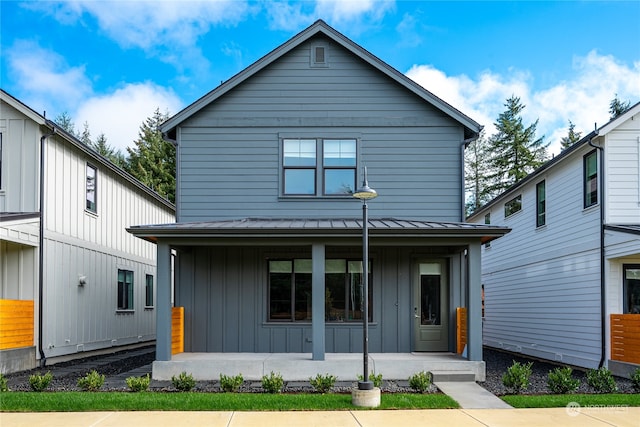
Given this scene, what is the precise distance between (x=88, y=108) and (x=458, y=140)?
4221 centimetres

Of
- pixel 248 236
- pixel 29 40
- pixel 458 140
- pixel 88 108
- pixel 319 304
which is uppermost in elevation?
pixel 88 108

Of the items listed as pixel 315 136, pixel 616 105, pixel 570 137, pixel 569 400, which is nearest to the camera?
pixel 569 400

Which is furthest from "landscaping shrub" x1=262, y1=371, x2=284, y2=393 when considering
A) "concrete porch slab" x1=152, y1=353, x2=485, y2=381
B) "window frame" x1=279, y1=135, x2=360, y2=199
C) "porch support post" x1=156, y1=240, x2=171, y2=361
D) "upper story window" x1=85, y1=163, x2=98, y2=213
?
"upper story window" x1=85, y1=163, x2=98, y2=213

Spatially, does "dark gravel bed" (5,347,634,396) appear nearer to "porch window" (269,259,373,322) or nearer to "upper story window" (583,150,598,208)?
"porch window" (269,259,373,322)

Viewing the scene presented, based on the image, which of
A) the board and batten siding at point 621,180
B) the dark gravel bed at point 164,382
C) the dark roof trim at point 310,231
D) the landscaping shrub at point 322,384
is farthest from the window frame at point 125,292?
the board and batten siding at point 621,180

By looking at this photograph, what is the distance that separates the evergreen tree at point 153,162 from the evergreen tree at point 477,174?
814 inches

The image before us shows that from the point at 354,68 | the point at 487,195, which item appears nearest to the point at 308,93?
the point at 354,68

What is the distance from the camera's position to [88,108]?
163 ft

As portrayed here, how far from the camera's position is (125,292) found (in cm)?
2002

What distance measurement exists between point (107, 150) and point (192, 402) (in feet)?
135

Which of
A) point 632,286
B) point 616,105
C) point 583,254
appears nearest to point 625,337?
point 632,286

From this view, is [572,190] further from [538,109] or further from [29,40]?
[538,109]

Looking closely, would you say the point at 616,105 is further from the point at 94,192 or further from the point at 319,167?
the point at 94,192

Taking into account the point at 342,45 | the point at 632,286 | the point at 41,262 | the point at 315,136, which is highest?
the point at 342,45
